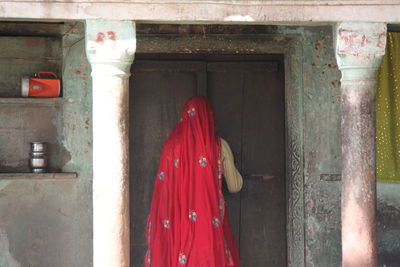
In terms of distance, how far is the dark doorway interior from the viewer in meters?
6.75

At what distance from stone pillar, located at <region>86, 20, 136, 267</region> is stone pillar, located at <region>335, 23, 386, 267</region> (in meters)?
1.49

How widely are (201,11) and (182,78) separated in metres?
1.67

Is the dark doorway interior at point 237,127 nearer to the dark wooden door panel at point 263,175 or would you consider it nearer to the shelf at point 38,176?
the dark wooden door panel at point 263,175

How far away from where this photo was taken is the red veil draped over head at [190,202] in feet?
Result: 19.5

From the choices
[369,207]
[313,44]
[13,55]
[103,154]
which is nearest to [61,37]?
[13,55]

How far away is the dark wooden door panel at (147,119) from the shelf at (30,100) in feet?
2.28

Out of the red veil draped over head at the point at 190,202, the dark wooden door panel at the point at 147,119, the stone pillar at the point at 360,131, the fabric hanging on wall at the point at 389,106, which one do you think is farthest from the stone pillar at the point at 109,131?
the fabric hanging on wall at the point at 389,106

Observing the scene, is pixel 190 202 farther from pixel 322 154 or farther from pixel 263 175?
pixel 322 154

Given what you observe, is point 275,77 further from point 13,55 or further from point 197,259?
point 13,55

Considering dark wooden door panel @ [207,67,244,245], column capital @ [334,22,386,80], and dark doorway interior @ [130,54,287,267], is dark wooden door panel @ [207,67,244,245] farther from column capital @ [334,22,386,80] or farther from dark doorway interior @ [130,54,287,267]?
column capital @ [334,22,386,80]

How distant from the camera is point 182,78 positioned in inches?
266

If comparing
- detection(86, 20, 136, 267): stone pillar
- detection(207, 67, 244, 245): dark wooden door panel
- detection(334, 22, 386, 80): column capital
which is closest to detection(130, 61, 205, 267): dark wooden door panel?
detection(207, 67, 244, 245): dark wooden door panel

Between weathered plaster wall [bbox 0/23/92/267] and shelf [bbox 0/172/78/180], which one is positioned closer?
shelf [bbox 0/172/78/180]

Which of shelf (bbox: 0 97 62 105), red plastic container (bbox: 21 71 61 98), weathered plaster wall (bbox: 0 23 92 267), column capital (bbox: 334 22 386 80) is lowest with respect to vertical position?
weathered plaster wall (bbox: 0 23 92 267)
